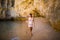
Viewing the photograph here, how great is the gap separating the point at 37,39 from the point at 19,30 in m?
1.01

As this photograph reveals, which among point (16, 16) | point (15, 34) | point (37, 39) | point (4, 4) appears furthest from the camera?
point (16, 16)

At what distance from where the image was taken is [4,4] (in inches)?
247

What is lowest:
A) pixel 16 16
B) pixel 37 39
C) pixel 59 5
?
pixel 37 39

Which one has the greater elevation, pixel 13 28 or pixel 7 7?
pixel 7 7

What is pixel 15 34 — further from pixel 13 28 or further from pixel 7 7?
pixel 7 7

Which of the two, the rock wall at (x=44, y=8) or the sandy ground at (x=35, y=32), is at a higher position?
the rock wall at (x=44, y=8)

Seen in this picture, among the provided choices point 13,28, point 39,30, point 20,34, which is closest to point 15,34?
point 20,34

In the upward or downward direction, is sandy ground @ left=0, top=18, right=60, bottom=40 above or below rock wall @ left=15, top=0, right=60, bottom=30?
below

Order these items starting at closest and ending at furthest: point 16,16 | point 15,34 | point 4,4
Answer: point 15,34, point 4,4, point 16,16

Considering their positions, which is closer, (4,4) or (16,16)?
(4,4)

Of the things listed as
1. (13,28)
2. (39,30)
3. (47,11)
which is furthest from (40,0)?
(13,28)

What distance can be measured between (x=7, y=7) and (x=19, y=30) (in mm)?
1069

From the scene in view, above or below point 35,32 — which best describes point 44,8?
above

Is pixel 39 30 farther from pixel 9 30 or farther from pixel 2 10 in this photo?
pixel 2 10
